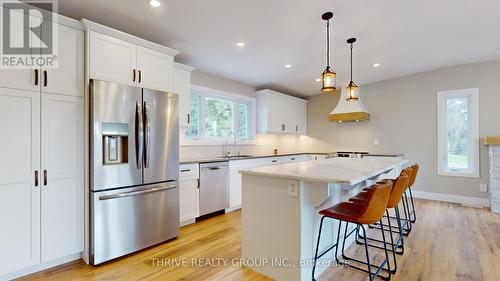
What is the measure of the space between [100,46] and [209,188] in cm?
228

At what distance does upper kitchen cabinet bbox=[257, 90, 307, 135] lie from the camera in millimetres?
5305

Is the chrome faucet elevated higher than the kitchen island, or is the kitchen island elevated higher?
the chrome faucet

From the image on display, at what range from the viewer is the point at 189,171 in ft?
11.1

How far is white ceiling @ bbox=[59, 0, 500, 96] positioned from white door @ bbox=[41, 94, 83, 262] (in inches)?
42.1

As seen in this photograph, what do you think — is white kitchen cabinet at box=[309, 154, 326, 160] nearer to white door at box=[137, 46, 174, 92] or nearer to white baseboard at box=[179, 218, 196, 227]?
white baseboard at box=[179, 218, 196, 227]

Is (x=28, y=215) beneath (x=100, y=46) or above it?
beneath

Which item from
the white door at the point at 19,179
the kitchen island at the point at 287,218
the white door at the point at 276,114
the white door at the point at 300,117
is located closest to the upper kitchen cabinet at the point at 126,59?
the white door at the point at 19,179

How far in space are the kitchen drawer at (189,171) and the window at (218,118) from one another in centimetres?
72

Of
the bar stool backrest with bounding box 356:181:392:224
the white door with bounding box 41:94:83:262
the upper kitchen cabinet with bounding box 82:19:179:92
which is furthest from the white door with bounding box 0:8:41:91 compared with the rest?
the bar stool backrest with bounding box 356:181:392:224

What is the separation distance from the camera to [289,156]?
5414 millimetres

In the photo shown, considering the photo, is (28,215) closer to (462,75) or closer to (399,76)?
(399,76)

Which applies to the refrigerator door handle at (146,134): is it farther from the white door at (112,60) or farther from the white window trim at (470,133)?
the white window trim at (470,133)

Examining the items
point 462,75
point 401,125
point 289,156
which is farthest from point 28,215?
point 462,75

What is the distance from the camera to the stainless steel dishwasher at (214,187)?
3.59 meters
